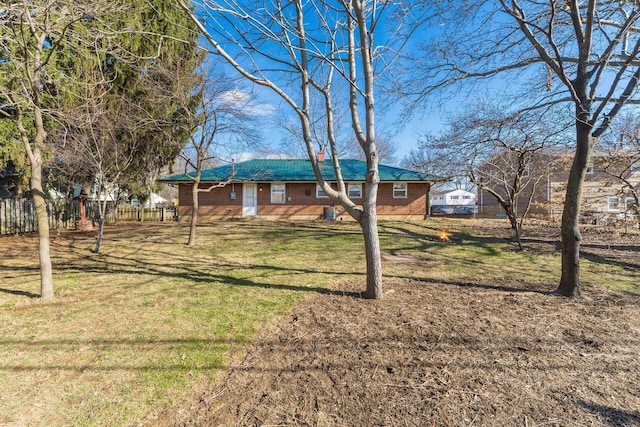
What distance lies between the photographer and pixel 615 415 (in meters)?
2.05

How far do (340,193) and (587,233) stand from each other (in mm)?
13825

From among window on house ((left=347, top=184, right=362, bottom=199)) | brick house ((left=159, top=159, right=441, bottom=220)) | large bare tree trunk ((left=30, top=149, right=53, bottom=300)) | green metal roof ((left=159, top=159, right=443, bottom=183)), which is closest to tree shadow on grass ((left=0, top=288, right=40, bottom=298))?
large bare tree trunk ((left=30, top=149, right=53, bottom=300))

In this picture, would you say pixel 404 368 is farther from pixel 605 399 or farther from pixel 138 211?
pixel 138 211

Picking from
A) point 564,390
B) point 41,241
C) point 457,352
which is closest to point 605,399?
point 564,390

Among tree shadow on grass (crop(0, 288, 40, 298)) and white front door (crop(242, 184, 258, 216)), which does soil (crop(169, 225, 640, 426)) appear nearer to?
tree shadow on grass (crop(0, 288, 40, 298))

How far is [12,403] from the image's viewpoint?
7.14 feet

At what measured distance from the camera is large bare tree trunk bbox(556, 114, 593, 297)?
445 centimetres

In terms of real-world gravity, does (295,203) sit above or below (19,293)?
above

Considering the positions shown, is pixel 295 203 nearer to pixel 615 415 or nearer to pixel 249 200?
pixel 249 200

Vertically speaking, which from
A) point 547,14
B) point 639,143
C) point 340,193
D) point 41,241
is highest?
point 547,14

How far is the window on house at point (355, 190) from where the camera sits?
18.9 metres

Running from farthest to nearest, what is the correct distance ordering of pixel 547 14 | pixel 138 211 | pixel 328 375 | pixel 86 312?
pixel 138 211 < pixel 547 14 < pixel 86 312 < pixel 328 375

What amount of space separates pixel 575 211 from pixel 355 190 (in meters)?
14.8

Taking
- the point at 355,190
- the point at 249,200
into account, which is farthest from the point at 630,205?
the point at 249,200
